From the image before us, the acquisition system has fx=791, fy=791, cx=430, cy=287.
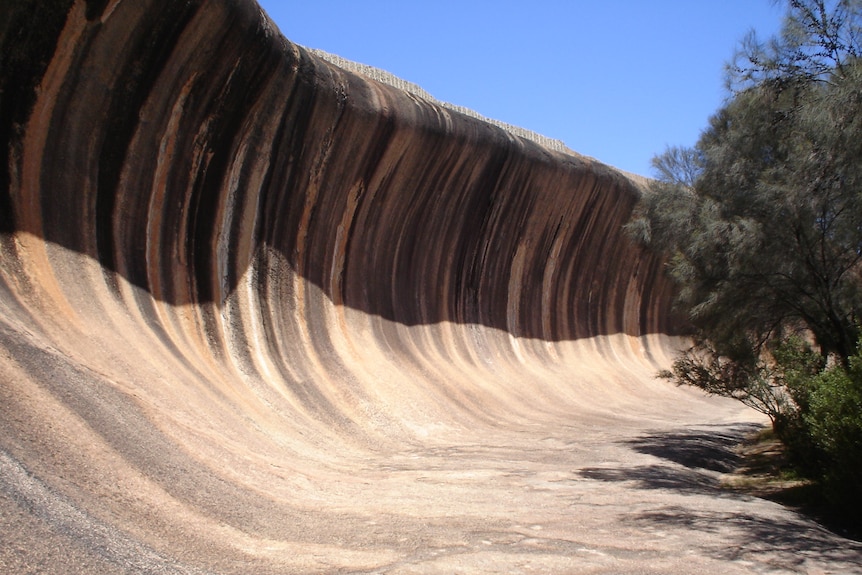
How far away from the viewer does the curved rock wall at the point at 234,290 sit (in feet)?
17.8

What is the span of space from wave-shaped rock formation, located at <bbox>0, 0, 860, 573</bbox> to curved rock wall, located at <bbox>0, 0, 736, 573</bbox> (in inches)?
1.4

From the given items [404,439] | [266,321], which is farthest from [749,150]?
[266,321]

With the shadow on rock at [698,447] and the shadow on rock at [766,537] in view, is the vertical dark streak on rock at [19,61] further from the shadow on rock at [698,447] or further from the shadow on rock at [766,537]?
the shadow on rock at [698,447]

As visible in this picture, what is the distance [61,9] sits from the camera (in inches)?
324

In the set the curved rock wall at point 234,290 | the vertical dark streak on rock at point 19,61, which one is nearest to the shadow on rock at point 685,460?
the curved rock wall at point 234,290

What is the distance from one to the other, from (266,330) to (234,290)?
2.31 ft

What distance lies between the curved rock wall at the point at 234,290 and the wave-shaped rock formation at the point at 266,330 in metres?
0.03

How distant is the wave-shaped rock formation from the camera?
533cm

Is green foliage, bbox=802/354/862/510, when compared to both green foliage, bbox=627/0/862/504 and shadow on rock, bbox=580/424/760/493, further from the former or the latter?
shadow on rock, bbox=580/424/760/493

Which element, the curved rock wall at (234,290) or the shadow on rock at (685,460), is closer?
the curved rock wall at (234,290)

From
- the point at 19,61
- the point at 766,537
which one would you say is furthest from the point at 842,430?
the point at 19,61

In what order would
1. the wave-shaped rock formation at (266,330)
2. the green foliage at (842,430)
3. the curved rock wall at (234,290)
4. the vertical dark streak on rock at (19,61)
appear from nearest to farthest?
the wave-shaped rock formation at (266,330)
the curved rock wall at (234,290)
the green foliage at (842,430)
the vertical dark streak on rock at (19,61)

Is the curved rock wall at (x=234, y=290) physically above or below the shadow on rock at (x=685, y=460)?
above

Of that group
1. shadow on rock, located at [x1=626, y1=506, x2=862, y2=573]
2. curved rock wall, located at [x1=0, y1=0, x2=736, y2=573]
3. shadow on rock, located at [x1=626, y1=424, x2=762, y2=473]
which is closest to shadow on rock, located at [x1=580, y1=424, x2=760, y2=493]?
shadow on rock, located at [x1=626, y1=424, x2=762, y2=473]
